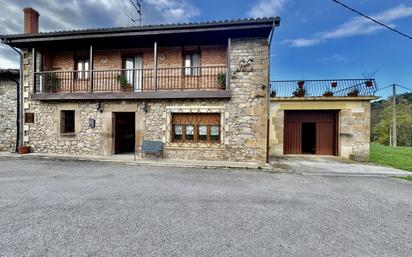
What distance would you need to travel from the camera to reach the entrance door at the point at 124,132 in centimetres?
1057

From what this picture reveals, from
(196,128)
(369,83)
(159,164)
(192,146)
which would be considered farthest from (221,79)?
(369,83)

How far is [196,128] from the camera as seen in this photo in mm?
9273

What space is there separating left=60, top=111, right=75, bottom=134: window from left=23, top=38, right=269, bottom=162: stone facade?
0.21 m

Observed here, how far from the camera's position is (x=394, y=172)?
296 inches

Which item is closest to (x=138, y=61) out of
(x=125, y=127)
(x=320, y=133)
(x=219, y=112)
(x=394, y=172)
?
(x=125, y=127)

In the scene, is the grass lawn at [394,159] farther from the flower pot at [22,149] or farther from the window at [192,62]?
the flower pot at [22,149]

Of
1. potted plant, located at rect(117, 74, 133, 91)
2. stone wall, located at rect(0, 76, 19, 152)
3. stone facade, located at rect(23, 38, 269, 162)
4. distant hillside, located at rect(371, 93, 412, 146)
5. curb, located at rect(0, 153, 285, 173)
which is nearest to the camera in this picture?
curb, located at rect(0, 153, 285, 173)

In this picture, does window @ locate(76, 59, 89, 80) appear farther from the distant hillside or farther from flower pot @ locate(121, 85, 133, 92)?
the distant hillside

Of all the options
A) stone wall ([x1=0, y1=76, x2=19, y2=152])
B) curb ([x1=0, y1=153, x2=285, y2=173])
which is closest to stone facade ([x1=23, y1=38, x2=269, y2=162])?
curb ([x1=0, y1=153, x2=285, y2=173])

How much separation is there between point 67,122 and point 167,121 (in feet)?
18.7

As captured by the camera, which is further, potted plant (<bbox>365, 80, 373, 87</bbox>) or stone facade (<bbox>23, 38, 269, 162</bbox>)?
potted plant (<bbox>365, 80, 373, 87</bbox>)

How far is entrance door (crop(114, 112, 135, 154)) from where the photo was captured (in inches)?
416

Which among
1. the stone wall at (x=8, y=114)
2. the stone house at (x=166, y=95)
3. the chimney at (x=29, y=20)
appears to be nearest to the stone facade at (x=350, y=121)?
the stone house at (x=166, y=95)

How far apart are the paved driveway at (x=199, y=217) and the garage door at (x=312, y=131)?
238 inches
